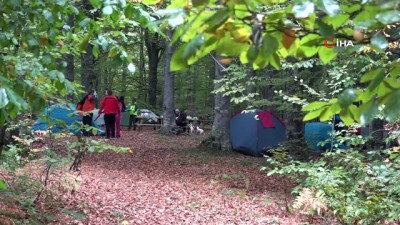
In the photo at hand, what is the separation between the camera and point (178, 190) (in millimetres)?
8484

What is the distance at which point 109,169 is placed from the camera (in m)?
9.94

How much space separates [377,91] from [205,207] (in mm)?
6261

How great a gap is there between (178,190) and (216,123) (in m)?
4.40

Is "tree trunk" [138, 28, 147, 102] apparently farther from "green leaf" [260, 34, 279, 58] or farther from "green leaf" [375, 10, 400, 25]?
"green leaf" [375, 10, 400, 25]

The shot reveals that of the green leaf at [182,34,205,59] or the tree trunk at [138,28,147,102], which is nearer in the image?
the green leaf at [182,34,205,59]

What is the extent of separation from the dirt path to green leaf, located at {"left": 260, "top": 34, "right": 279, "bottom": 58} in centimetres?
524

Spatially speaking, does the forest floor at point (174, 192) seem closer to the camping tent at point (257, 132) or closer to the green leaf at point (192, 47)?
the camping tent at point (257, 132)

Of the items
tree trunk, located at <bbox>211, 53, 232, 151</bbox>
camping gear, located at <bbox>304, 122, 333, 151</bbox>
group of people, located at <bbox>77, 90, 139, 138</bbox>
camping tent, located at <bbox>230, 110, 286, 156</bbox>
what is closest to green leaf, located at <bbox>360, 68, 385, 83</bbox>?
camping gear, located at <bbox>304, 122, 333, 151</bbox>

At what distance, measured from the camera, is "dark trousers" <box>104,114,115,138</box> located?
14031 millimetres

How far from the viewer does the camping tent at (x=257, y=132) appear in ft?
40.8

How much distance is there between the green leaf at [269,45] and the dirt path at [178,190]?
5242mm

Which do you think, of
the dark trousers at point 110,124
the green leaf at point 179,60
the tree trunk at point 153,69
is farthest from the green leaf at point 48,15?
the tree trunk at point 153,69

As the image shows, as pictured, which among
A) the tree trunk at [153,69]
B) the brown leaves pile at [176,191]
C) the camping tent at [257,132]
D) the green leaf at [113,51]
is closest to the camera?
the green leaf at [113,51]

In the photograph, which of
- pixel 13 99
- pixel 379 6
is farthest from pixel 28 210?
pixel 379 6
